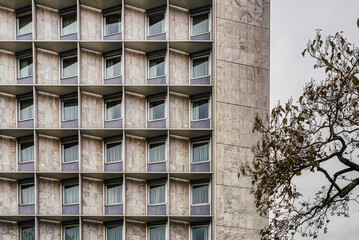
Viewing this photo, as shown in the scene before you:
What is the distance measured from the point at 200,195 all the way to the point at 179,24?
34.7ft

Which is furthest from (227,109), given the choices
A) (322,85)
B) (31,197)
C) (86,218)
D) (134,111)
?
(322,85)

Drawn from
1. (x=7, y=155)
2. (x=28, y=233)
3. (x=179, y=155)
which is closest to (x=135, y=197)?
(x=179, y=155)

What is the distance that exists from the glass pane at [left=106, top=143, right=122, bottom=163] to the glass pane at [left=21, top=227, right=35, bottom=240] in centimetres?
619

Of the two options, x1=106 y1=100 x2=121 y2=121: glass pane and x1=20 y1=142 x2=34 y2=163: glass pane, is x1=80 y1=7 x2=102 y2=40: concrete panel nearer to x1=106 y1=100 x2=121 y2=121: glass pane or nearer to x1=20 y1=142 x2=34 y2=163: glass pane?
x1=106 y1=100 x2=121 y2=121: glass pane

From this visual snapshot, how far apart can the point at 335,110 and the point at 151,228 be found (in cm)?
1962

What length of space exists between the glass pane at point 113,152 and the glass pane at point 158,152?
6.40ft

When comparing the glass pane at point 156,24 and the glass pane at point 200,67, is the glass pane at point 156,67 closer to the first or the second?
the glass pane at point 156,24

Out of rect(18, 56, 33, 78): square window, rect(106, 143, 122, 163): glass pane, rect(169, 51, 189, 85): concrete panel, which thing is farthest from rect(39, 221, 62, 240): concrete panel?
rect(169, 51, 189, 85): concrete panel

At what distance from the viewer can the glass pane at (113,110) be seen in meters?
31.7

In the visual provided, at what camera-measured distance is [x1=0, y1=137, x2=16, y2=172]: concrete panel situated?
31.3 meters

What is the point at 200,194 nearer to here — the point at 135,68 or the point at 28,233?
the point at 135,68

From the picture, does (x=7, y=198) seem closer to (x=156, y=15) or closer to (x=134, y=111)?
(x=134, y=111)

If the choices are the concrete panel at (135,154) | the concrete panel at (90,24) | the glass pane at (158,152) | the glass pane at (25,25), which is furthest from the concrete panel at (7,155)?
the glass pane at (158,152)

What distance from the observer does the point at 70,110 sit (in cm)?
3186
